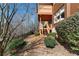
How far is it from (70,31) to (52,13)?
0.49 metres

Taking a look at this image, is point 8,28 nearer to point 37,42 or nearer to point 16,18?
point 16,18

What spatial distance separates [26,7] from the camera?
411cm

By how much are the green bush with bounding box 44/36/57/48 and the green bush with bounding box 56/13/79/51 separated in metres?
0.17

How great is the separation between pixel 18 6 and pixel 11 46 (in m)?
0.75

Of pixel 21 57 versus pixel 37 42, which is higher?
pixel 37 42

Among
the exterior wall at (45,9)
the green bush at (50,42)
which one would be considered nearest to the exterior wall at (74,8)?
the exterior wall at (45,9)

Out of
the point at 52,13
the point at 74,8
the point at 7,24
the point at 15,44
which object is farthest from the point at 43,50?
the point at 74,8

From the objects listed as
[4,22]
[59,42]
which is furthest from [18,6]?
[59,42]

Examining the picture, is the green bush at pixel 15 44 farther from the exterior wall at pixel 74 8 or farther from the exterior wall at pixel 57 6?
the exterior wall at pixel 74 8

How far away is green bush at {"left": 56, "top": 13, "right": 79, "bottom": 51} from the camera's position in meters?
4.03

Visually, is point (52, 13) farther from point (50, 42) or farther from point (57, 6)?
point (50, 42)

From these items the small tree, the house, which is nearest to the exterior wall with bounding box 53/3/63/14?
the house

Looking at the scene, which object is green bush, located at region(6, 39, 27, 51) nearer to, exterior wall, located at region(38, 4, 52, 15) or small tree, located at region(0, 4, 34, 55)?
small tree, located at region(0, 4, 34, 55)

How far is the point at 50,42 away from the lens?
4051 millimetres
